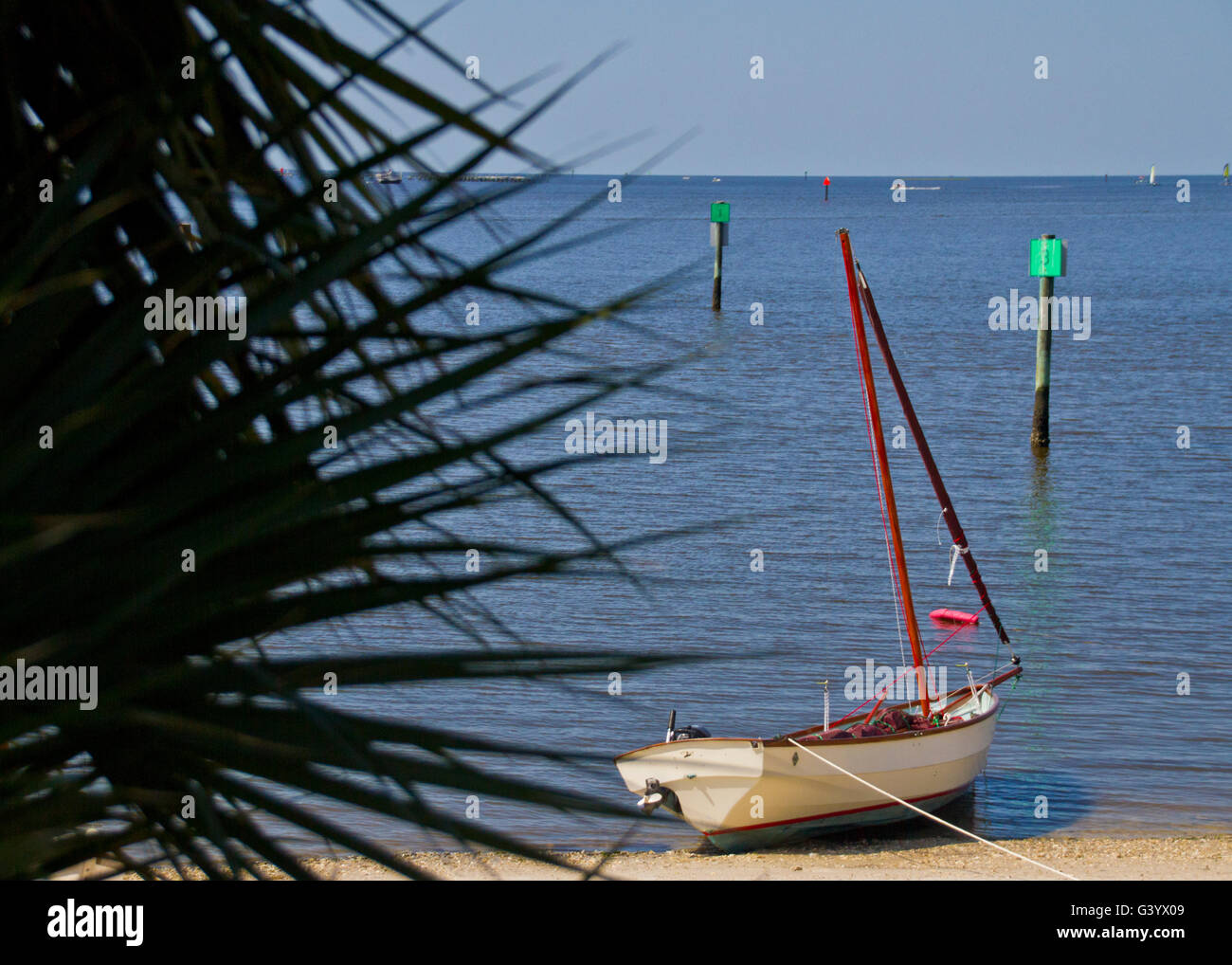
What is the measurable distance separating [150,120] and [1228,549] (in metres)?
25.2

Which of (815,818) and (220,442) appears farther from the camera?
(815,818)

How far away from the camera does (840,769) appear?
12.3m

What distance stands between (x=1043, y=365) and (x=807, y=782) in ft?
71.1

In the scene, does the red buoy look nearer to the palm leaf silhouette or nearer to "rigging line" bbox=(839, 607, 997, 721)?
"rigging line" bbox=(839, 607, 997, 721)

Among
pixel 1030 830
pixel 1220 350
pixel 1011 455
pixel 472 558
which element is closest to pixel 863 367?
pixel 1030 830

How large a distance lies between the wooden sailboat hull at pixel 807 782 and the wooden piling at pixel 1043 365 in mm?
19710

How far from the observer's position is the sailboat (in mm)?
11969

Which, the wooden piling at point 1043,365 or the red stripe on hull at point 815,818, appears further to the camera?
the wooden piling at point 1043,365

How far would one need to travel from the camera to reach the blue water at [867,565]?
43.0ft

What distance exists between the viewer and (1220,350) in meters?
49.2

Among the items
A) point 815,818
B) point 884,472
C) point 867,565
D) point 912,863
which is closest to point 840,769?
point 815,818

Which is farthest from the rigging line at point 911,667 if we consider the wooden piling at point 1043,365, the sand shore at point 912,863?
the wooden piling at point 1043,365

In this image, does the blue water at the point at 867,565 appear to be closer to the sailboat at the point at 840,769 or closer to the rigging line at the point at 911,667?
the rigging line at the point at 911,667

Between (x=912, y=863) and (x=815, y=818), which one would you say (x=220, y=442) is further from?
(x=815, y=818)
